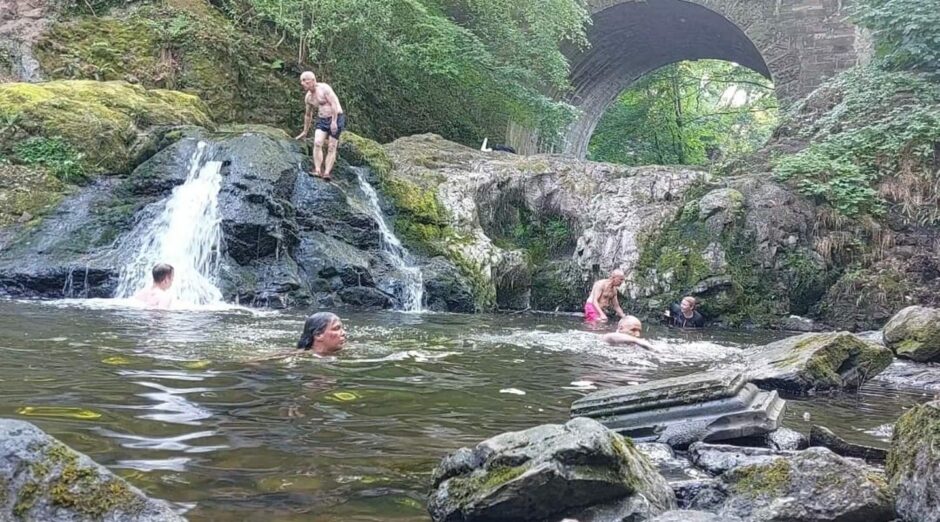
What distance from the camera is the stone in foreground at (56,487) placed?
2.16m

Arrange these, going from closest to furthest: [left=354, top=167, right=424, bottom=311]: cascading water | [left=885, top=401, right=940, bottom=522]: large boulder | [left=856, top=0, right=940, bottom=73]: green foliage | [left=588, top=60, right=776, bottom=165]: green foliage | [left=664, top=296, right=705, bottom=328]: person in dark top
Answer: [left=885, top=401, right=940, bottom=522]: large boulder
[left=354, top=167, right=424, bottom=311]: cascading water
[left=664, top=296, right=705, bottom=328]: person in dark top
[left=856, top=0, right=940, bottom=73]: green foliage
[left=588, top=60, right=776, bottom=165]: green foliage

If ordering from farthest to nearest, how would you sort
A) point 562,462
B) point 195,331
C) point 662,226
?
1. point 662,226
2. point 195,331
3. point 562,462

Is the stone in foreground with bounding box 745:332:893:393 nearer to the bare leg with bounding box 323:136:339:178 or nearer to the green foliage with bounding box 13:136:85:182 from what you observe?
the bare leg with bounding box 323:136:339:178

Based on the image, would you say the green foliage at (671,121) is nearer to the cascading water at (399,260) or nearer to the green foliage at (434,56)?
the green foliage at (434,56)

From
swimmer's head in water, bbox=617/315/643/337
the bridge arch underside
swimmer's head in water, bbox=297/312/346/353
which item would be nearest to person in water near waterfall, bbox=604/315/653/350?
swimmer's head in water, bbox=617/315/643/337

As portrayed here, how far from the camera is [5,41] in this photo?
1542 centimetres

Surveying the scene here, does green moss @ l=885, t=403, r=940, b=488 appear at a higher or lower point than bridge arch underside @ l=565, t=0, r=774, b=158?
lower

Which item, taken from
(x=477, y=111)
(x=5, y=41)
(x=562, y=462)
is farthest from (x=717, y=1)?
(x=562, y=462)

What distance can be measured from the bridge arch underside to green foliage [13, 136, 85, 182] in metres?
13.6

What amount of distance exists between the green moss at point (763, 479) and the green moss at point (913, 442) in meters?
0.36

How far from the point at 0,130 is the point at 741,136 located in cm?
3157

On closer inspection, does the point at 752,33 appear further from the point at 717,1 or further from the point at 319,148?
the point at 319,148

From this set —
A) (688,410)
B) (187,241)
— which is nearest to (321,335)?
(688,410)

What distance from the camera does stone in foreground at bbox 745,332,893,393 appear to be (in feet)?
19.5
